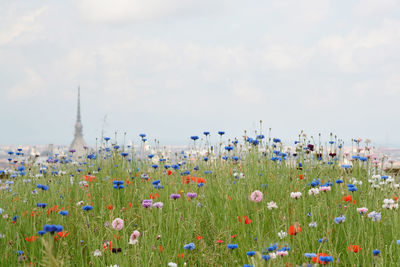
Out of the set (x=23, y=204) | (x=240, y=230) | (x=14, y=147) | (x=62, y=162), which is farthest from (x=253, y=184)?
(x=14, y=147)

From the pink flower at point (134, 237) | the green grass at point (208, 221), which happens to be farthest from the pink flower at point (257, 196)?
the pink flower at point (134, 237)

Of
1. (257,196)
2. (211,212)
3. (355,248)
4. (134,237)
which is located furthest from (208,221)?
(355,248)

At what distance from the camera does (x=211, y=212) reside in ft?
13.3

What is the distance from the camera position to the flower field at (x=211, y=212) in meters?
2.97

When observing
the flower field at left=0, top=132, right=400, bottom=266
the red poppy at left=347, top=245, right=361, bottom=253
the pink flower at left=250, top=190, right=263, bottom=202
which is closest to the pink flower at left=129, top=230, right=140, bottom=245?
the flower field at left=0, top=132, right=400, bottom=266

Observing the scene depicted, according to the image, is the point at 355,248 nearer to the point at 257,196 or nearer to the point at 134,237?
the point at 257,196

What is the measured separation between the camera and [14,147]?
7711 millimetres

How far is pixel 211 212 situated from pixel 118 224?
4.99 ft

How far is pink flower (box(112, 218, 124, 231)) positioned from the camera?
267 cm

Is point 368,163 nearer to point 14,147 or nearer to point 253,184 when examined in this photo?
point 253,184

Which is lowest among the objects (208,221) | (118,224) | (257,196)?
(208,221)

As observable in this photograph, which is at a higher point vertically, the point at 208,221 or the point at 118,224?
the point at 118,224

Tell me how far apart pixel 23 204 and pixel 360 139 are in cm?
506

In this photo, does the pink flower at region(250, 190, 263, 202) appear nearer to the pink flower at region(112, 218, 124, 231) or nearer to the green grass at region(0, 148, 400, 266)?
the green grass at region(0, 148, 400, 266)
